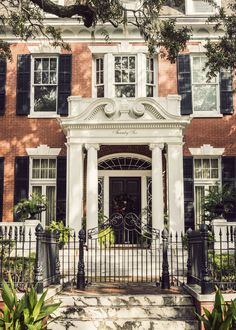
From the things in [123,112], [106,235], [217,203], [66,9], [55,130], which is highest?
[66,9]

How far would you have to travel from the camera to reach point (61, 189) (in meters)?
17.4

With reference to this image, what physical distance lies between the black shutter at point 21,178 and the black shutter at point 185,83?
20.5 ft

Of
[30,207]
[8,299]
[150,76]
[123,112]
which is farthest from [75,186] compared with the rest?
[8,299]

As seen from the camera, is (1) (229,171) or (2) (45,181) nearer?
(1) (229,171)

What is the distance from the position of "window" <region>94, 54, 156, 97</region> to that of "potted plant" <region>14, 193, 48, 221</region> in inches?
192

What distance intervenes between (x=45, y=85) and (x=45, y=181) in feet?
12.2

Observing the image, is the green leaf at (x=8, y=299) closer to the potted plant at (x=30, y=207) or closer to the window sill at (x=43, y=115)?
the potted plant at (x=30, y=207)

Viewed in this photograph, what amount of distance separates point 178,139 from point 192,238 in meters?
6.10

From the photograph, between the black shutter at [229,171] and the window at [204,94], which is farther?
the window at [204,94]

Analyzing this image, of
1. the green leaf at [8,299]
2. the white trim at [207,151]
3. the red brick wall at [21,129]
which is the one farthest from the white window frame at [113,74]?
the green leaf at [8,299]

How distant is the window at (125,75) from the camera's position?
18172mm

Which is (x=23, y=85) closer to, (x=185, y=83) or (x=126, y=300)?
(x=185, y=83)

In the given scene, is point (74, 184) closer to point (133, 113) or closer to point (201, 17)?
point (133, 113)

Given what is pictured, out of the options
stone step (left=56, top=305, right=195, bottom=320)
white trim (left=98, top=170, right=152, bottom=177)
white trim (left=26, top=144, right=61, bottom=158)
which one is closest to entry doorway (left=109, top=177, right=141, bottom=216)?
white trim (left=98, top=170, right=152, bottom=177)
